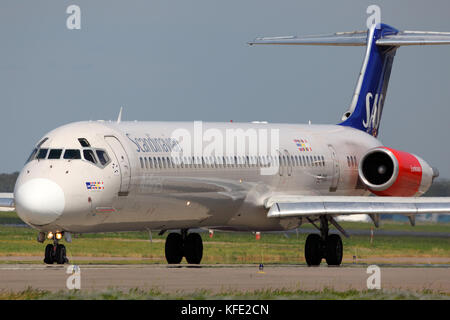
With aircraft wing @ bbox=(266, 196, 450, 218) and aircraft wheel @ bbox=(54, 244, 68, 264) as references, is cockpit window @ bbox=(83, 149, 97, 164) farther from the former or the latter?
aircraft wing @ bbox=(266, 196, 450, 218)

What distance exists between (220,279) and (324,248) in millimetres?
10602

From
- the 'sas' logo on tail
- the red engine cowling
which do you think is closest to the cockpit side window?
the red engine cowling

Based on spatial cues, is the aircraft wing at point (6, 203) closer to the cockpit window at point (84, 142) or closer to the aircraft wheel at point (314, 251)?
the cockpit window at point (84, 142)

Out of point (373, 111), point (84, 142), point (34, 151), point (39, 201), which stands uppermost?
point (373, 111)

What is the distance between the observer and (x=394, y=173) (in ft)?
124

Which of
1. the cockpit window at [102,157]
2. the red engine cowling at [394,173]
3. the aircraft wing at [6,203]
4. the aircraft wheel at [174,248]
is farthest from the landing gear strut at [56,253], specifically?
the red engine cowling at [394,173]

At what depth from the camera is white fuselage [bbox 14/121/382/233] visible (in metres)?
28.3

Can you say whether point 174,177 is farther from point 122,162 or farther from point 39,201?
point 39,201

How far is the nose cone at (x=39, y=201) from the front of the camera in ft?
90.1

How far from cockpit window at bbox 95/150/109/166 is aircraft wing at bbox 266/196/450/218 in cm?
732

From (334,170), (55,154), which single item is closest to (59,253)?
(55,154)

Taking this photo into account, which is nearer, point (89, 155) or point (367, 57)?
point (89, 155)
